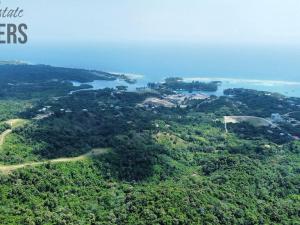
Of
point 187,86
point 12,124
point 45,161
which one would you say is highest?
point 45,161

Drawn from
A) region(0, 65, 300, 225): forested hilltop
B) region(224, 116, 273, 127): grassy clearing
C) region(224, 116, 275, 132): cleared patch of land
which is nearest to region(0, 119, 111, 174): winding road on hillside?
region(0, 65, 300, 225): forested hilltop

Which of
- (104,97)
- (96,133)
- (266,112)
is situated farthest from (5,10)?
(266,112)

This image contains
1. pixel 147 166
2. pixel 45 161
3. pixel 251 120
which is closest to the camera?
pixel 45 161

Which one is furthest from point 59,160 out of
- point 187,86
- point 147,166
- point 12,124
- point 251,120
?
point 187,86

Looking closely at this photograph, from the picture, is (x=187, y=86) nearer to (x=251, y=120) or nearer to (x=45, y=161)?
(x=251, y=120)

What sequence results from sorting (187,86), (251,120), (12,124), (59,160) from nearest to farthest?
(59,160)
(12,124)
(251,120)
(187,86)

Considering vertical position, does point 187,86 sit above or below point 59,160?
below

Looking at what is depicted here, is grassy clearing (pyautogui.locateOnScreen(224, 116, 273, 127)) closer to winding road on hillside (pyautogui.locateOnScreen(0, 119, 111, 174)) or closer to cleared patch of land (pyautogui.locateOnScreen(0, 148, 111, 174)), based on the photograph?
cleared patch of land (pyautogui.locateOnScreen(0, 148, 111, 174))

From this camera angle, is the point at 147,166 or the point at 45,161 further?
the point at 147,166

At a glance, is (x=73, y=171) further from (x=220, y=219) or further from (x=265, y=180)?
(x=265, y=180)
